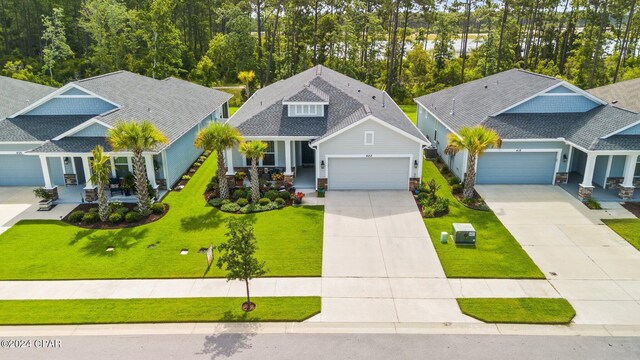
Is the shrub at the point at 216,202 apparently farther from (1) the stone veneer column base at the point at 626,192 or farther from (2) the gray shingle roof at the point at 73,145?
(1) the stone veneer column base at the point at 626,192

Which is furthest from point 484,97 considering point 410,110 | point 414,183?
point 410,110

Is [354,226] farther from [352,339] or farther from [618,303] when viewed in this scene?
[618,303]

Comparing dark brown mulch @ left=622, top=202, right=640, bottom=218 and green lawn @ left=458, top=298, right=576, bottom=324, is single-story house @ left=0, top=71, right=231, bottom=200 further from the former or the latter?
dark brown mulch @ left=622, top=202, right=640, bottom=218

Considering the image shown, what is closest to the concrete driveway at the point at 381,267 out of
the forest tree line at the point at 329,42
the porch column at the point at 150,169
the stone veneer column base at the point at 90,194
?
the porch column at the point at 150,169

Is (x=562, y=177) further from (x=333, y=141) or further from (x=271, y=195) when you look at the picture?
(x=271, y=195)

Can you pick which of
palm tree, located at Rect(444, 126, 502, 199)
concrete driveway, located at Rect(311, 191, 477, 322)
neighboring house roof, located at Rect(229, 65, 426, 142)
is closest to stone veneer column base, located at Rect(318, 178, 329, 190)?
concrete driveway, located at Rect(311, 191, 477, 322)
